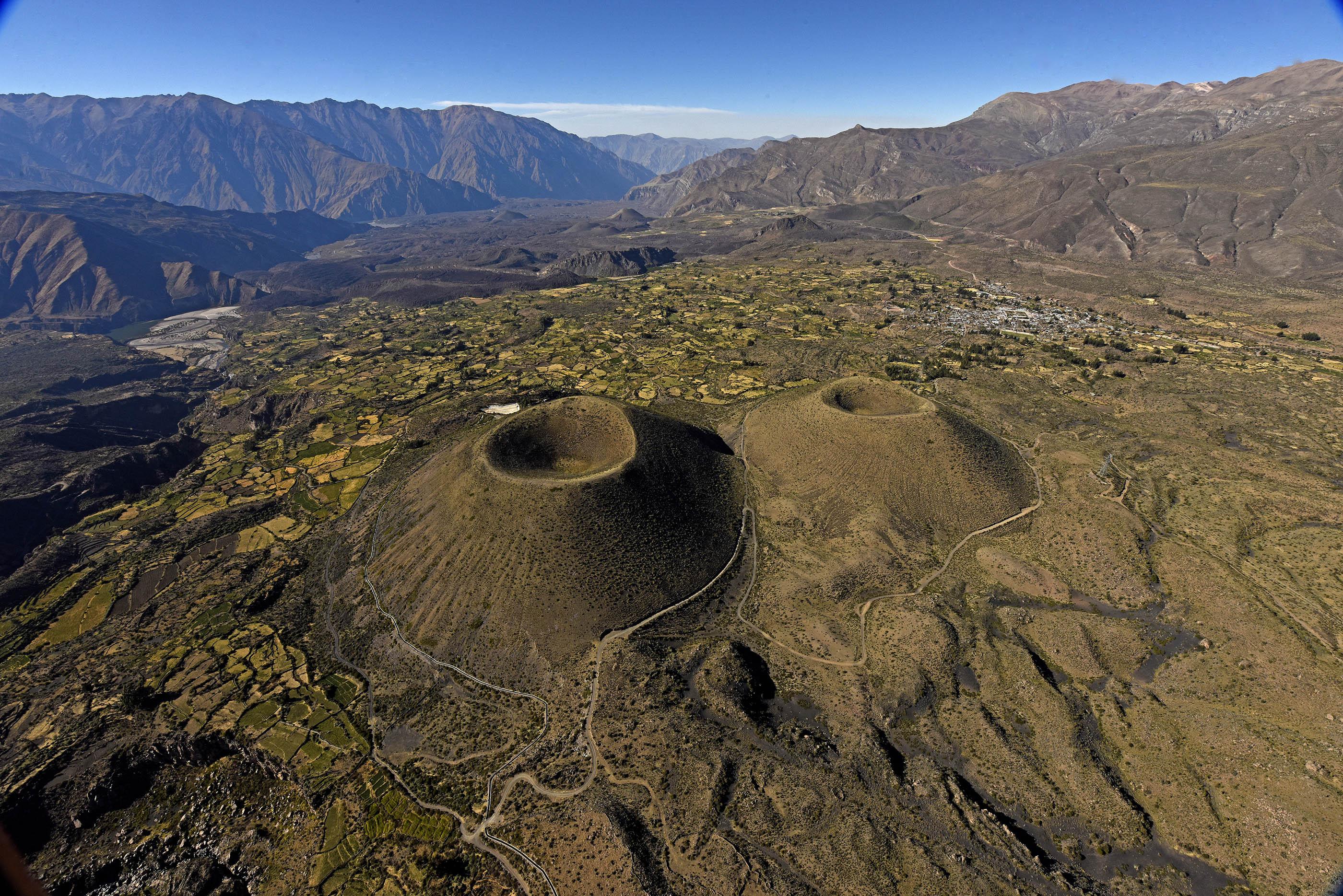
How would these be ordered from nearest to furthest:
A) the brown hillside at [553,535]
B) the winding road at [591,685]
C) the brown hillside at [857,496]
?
1. the winding road at [591,685]
2. the brown hillside at [553,535]
3. the brown hillside at [857,496]

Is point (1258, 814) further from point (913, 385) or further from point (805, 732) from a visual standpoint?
point (913, 385)

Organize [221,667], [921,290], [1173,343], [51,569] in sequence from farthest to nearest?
[921,290] < [1173,343] < [51,569] < [221,667]

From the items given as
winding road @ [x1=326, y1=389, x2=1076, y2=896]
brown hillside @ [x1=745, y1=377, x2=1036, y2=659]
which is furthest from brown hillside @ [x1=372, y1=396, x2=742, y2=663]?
brown hillside @ [x1=745, y1=377, x2=1036, y2=659]

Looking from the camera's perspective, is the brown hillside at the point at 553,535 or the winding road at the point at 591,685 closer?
the winding road at the point at 591,685

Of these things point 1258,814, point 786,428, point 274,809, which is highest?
point 786,428

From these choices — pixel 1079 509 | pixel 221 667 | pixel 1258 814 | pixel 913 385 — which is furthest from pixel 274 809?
pixel 913 385

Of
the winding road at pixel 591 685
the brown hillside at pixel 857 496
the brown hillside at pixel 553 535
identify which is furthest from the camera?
the brown hillside at pixel 857 496

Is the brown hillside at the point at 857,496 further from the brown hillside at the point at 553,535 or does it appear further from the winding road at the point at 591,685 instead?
the brown hillside at the point at 553,535

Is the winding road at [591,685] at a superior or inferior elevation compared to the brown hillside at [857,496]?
inferior

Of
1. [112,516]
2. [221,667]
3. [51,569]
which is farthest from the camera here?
Answer: [112,516]

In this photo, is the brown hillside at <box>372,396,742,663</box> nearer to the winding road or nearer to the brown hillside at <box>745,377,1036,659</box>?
the winding road

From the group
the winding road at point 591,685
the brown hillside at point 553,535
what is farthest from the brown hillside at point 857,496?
the brown hillside at point 553,535
